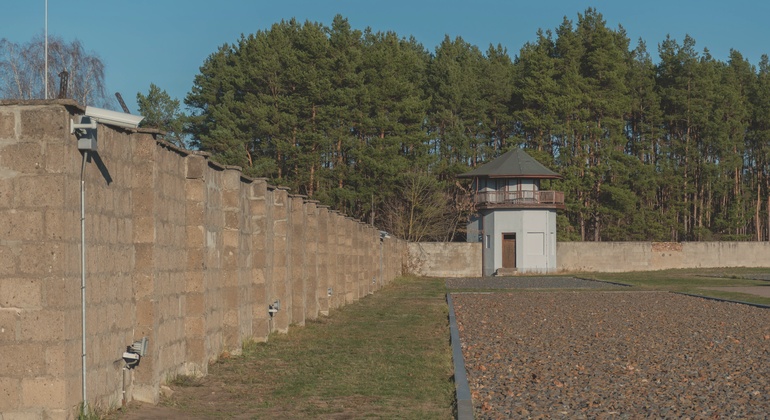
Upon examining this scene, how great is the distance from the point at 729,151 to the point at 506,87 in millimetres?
19276

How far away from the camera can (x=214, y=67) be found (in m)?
74.8

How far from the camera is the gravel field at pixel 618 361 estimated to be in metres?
10.5

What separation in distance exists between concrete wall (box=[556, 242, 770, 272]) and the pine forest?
9.59 m

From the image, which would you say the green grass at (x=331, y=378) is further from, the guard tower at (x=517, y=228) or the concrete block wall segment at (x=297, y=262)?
the guard tower at (x=517, y=228)

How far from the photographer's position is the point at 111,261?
921 centimetres

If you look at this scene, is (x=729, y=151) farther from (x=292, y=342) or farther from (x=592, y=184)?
(x=292, y=342)

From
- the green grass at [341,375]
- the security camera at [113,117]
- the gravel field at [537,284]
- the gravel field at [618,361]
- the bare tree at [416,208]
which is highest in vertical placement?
the bare tree at [416,208]

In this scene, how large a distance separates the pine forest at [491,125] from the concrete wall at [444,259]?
764 cm

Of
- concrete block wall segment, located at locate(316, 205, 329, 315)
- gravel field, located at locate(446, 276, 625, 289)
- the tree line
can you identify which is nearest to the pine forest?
the tree line

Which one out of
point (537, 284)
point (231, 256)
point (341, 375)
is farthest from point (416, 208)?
point (341, 375)

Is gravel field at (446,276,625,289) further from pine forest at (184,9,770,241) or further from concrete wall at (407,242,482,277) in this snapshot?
pine forest at (184,9,770,241)

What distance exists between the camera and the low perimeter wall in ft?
210

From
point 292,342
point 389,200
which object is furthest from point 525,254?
point 292,342

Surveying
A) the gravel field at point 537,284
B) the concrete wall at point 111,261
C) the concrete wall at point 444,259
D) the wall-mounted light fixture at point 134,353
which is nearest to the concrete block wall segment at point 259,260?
the concrete wall at point 111,261
